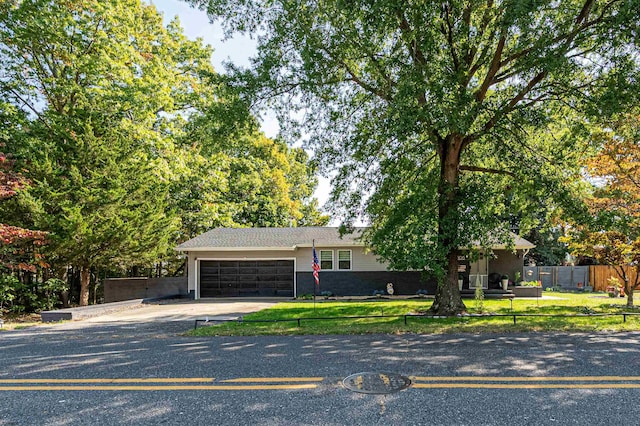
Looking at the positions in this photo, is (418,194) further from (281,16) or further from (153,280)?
(153,280)

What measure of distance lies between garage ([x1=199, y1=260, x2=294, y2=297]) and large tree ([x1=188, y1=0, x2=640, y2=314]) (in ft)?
24.5

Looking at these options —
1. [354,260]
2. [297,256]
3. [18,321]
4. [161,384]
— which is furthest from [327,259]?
[161,384]

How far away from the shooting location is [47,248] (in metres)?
13.1

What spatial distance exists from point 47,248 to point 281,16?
36.2 ft

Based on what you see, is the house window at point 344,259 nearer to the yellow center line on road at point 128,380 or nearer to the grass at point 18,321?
the grass at point 18,321

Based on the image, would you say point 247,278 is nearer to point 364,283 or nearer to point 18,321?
point 364,283

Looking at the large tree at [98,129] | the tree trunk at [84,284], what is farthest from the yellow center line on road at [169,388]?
the tree trunk at [84,284]

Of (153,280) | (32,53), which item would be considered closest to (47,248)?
(153,280)

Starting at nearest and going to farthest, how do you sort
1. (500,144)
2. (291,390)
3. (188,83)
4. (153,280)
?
1. (291,390)
2. (500,144)
3. (153,280)
4. (188,83)

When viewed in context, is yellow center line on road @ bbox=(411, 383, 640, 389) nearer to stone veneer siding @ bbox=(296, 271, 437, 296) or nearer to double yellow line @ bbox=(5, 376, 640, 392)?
double yellow line @ bbox=(5, 376, 640, 392)

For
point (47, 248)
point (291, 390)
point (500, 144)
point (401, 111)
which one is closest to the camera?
point (291, 390)

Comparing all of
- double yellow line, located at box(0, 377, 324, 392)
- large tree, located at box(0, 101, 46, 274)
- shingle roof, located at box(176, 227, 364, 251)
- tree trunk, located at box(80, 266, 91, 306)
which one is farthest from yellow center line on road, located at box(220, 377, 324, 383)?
tree trunk, located at box(80, 266, 91, 306)

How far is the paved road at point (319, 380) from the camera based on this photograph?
12.7 ft

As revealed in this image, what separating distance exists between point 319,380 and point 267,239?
1467cm
